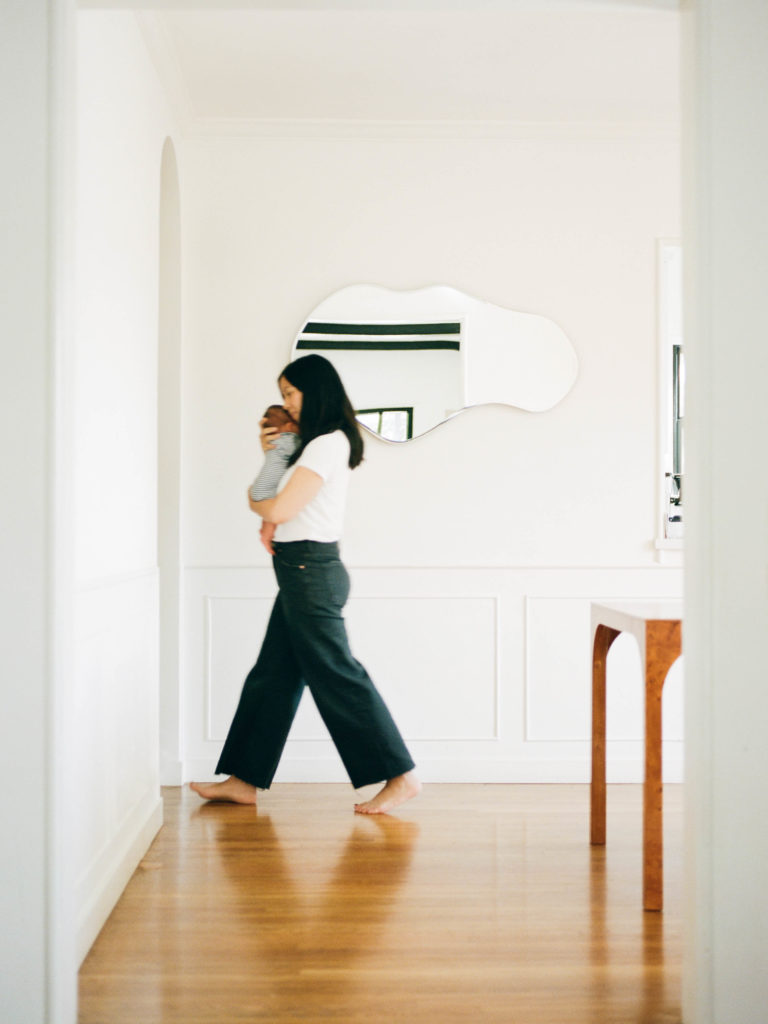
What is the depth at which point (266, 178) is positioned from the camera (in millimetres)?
3914

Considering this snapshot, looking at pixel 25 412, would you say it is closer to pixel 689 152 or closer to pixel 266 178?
pixel 689 152

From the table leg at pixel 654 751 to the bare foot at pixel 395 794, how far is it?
3.47ft

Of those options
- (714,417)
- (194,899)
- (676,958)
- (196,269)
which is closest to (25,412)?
(714,417)

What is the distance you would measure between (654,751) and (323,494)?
4.57ft

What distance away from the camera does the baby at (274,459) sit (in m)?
3.35

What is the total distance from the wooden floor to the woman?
0.22 metres

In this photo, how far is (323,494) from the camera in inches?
128

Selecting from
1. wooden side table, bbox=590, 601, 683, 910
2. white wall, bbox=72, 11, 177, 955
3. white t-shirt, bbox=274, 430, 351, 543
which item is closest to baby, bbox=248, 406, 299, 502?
white t-shirt, bbox=274, 430, 351, 543

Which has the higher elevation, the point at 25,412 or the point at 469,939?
the point at 25,412

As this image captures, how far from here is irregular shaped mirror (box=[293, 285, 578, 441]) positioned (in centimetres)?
389

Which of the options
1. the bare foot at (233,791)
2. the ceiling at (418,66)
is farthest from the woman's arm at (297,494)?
the ceiling at (418,66)

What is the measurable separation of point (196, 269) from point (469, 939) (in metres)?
2.78

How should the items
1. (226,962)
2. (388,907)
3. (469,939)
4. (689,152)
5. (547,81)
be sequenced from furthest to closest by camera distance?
(547,81), (388,907), (469,939), (226,962), (689,152)

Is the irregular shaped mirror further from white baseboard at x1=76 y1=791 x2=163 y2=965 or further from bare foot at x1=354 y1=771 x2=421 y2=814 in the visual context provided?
white baseboard at x1=76 y1=791 x2=163 y2=965
